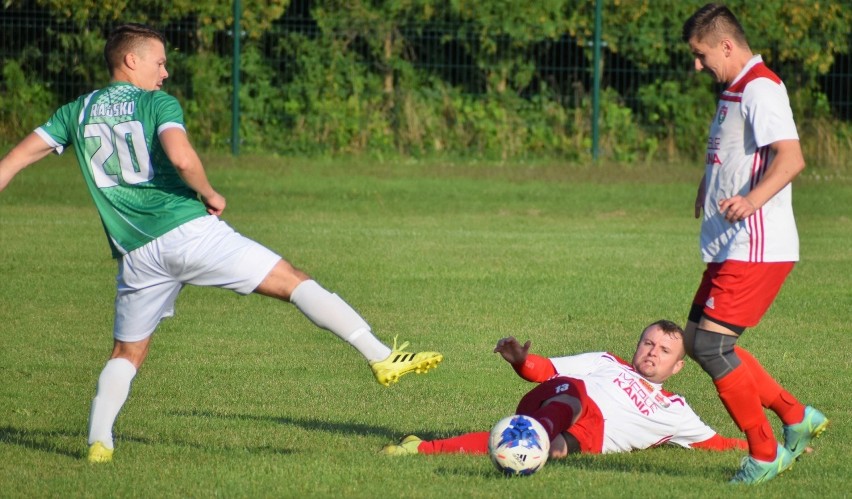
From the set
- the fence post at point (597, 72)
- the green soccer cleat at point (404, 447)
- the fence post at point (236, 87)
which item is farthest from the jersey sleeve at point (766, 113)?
the fence post at point (236, 87)

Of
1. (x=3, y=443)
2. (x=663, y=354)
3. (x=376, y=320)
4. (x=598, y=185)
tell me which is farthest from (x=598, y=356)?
(x=598, y=185)

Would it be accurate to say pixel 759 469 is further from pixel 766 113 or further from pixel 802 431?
pixel 766 113

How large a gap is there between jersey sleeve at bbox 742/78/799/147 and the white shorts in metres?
2.10

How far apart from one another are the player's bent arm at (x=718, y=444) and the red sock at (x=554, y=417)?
72 centimetres

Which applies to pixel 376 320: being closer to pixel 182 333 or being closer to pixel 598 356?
pixel 182 333

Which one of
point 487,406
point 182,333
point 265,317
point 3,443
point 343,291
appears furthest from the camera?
point 343,291

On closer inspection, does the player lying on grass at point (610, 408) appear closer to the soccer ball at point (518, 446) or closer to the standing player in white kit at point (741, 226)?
the soccer ball at point (518, 446)

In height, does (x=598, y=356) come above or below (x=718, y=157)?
below

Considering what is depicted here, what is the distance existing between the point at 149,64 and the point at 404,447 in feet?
6.77

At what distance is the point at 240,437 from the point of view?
6684 millimetres

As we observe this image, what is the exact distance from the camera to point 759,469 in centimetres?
571

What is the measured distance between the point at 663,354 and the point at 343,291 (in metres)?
5.36

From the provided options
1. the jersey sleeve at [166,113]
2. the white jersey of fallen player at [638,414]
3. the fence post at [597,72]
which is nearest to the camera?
the jersey sleeve at [166,113]

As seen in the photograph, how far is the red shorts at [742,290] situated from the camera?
5.66 metres
